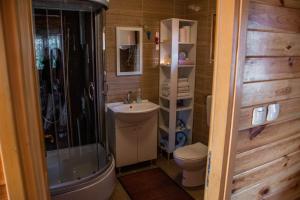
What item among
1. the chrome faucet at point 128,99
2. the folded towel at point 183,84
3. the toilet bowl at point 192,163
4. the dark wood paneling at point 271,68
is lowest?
the toilet bowl at point 192,163

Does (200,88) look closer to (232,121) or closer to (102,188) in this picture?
(102,188)

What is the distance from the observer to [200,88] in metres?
3.36

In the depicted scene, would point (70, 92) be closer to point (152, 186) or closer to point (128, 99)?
point (128, 99)

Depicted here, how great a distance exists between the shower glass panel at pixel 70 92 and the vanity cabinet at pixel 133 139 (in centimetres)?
21

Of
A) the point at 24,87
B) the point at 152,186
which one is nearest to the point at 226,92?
the point at 24,87

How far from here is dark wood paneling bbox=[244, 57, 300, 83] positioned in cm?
108

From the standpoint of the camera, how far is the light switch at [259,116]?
3.79 feet

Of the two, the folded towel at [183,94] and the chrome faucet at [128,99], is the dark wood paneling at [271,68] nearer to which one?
the folded towel at [183,94]

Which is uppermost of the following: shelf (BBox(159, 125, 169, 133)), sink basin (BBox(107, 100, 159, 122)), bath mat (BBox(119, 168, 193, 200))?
sink basin (BBox(107, 100, 159, 122))

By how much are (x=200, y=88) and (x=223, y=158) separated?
235cm

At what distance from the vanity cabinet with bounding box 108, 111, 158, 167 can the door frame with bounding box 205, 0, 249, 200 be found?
5.92ft

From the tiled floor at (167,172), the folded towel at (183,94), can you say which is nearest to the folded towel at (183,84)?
the folded towel at (183,94)

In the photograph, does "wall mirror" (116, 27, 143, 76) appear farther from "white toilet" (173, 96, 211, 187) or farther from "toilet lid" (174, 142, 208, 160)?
"toilet lid" (174, 142, 208, 160)

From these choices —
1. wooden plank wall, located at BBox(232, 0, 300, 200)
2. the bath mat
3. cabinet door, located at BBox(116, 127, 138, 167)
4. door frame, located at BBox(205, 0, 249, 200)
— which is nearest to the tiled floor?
the bath mat
